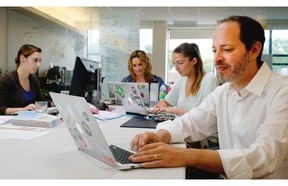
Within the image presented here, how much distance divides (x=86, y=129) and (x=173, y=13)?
16.5 ft

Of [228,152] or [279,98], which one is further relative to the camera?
[279,98]

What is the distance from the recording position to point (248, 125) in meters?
1.17

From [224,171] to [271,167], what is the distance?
16 centimetres

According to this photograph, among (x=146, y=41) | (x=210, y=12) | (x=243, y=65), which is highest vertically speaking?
(x=210, y=12)

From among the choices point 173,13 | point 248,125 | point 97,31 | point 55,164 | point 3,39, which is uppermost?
point 173,13

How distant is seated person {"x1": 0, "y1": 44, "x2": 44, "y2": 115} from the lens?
262cm

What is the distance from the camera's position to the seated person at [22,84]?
2625 mm

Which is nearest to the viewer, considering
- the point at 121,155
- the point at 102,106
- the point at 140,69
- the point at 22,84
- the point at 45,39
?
the point at 121,155

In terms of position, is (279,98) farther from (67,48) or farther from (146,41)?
(146,41)

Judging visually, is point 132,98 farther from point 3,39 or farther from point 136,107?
point 3,39

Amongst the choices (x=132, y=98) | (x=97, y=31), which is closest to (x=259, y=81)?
(x=132, y=98)

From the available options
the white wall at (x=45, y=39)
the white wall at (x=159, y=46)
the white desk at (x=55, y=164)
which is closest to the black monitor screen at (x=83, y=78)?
the white desk at (x=55, y=164)
